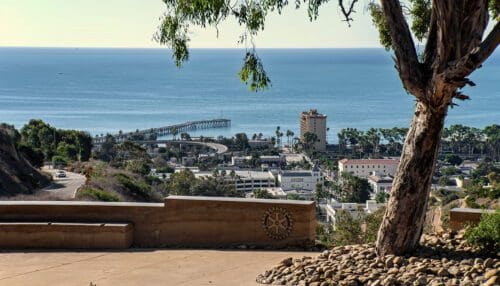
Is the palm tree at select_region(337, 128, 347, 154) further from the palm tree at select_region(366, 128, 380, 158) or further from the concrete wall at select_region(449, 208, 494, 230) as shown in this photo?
the concrete wall at select_region(449, 208, 494, 230)

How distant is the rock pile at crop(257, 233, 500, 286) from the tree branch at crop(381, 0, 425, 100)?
1.56 m

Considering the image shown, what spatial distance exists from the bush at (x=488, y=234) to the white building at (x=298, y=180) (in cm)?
5339

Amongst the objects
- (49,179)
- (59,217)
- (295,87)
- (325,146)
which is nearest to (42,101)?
(295,87)

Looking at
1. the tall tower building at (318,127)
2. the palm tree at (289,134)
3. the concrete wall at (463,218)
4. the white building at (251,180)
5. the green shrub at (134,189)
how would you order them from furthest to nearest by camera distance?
the palm tree at (289,134) → the tall tower building at (318,127) → the white building at (251,180) → the green shrub at (134,189) → the concrete wall at (463,218)

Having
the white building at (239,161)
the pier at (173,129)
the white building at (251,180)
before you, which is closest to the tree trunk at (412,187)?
the white building at (251,180)

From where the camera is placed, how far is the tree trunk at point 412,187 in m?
7.33

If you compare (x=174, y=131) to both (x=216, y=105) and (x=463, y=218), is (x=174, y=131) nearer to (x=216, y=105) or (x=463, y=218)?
(x=216, y=105)

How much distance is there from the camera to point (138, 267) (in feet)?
26.5

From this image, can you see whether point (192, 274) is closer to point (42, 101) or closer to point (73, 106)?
point (73, 106)

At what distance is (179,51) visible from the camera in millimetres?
8750

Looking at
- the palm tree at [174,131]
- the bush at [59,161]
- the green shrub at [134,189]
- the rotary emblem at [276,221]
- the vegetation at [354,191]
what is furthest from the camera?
the palm tree at [174,131]

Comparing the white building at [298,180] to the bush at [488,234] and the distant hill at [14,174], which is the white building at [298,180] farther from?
the bush at [488,234]

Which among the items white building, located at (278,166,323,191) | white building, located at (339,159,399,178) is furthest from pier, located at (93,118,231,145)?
white building, located at (339,159,399,178)

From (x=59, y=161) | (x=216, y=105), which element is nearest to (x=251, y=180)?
(x=59, y=161)
